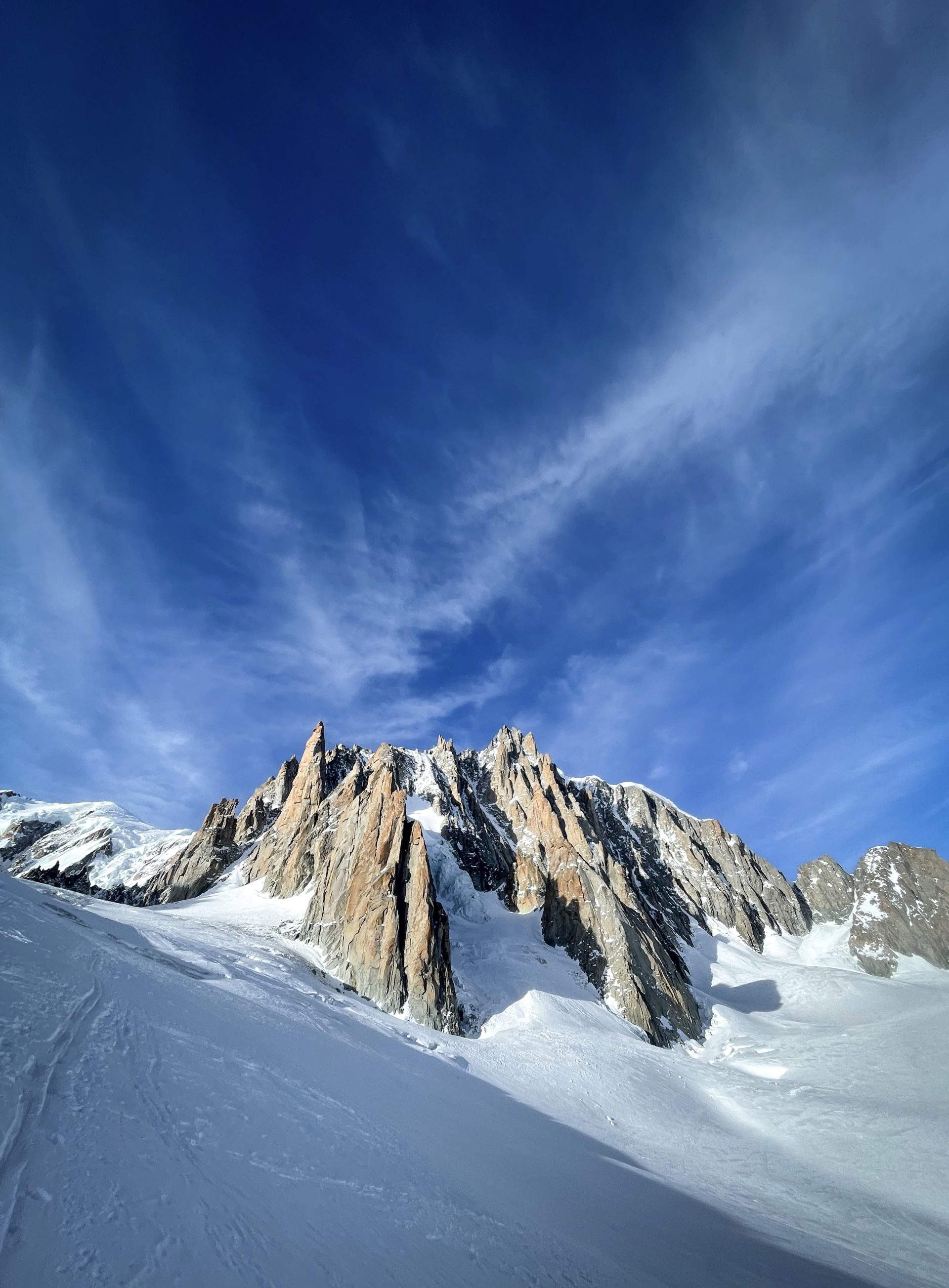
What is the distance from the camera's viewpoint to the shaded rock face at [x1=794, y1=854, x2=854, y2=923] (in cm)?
11400

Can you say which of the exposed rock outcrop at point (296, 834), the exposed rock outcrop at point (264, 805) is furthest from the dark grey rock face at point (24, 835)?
the exposed rock outcrop at point (296, 834)

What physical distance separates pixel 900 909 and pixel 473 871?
8620 cm

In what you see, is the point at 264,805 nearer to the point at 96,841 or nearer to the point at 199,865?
the point at 199,865

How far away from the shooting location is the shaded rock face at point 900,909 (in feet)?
298

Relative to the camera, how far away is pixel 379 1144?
407 inches

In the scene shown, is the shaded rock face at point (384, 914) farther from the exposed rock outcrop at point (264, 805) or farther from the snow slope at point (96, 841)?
the snow slope at point (96, 841)

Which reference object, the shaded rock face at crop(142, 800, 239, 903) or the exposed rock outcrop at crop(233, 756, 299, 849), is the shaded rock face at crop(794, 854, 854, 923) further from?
the shaded rock face at crop(142, 800, 239, 903)

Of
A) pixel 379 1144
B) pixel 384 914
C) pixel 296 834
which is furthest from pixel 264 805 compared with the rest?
pixel 379 1144

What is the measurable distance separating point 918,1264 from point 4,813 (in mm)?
190977

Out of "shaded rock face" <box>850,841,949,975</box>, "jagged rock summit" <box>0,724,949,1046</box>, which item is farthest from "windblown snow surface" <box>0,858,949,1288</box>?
"shaded rock face" <box>850,841,949,975</box>

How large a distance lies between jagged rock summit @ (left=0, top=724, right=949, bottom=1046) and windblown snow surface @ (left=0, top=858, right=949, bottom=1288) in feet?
32.7

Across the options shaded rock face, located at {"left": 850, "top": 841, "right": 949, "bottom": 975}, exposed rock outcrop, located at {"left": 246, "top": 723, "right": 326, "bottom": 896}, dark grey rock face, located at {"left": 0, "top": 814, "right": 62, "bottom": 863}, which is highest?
shaded rock face, located at {"left": 850, "top": 841, "right": 949, "bottom": 975}

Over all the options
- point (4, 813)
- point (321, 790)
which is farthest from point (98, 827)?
point (321, 790)

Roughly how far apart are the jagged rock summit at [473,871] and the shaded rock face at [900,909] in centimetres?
29
